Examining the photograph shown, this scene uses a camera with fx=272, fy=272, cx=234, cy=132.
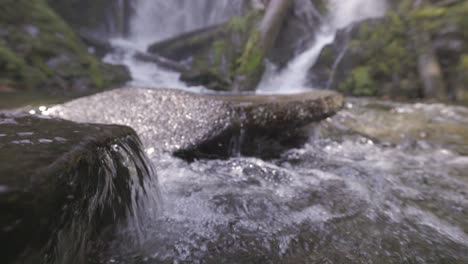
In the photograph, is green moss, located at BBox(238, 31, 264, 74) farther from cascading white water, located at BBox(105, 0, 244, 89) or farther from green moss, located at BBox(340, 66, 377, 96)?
cascading white water, located at BBox(105, 0, 244, 89)

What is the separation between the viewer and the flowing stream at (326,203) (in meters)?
1.41

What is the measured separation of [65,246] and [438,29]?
28.0 ft

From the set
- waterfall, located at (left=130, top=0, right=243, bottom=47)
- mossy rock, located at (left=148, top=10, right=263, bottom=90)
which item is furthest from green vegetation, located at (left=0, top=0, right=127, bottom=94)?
waterfall, located at (left=130, top=0, right=243, bottom=47)

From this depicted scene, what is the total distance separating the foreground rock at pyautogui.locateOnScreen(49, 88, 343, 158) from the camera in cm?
261

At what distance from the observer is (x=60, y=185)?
0.88 meters

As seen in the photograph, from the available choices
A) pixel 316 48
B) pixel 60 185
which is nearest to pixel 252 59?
pixel 316 48

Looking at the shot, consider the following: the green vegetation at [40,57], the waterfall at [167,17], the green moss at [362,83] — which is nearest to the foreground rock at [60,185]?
the green vegetation at [40,57]

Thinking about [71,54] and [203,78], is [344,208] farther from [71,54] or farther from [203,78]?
[71,54]

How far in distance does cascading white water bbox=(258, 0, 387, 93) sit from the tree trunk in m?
0.58

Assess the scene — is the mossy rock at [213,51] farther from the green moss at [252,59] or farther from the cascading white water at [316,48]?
the cascading white water at [316,48]

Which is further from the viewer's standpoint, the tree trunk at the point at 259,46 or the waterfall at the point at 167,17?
the waterfall at the point at 167,17

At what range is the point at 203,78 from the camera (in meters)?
9.30

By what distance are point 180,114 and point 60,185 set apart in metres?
1.90

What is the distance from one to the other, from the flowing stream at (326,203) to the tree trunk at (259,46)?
14.9ft
